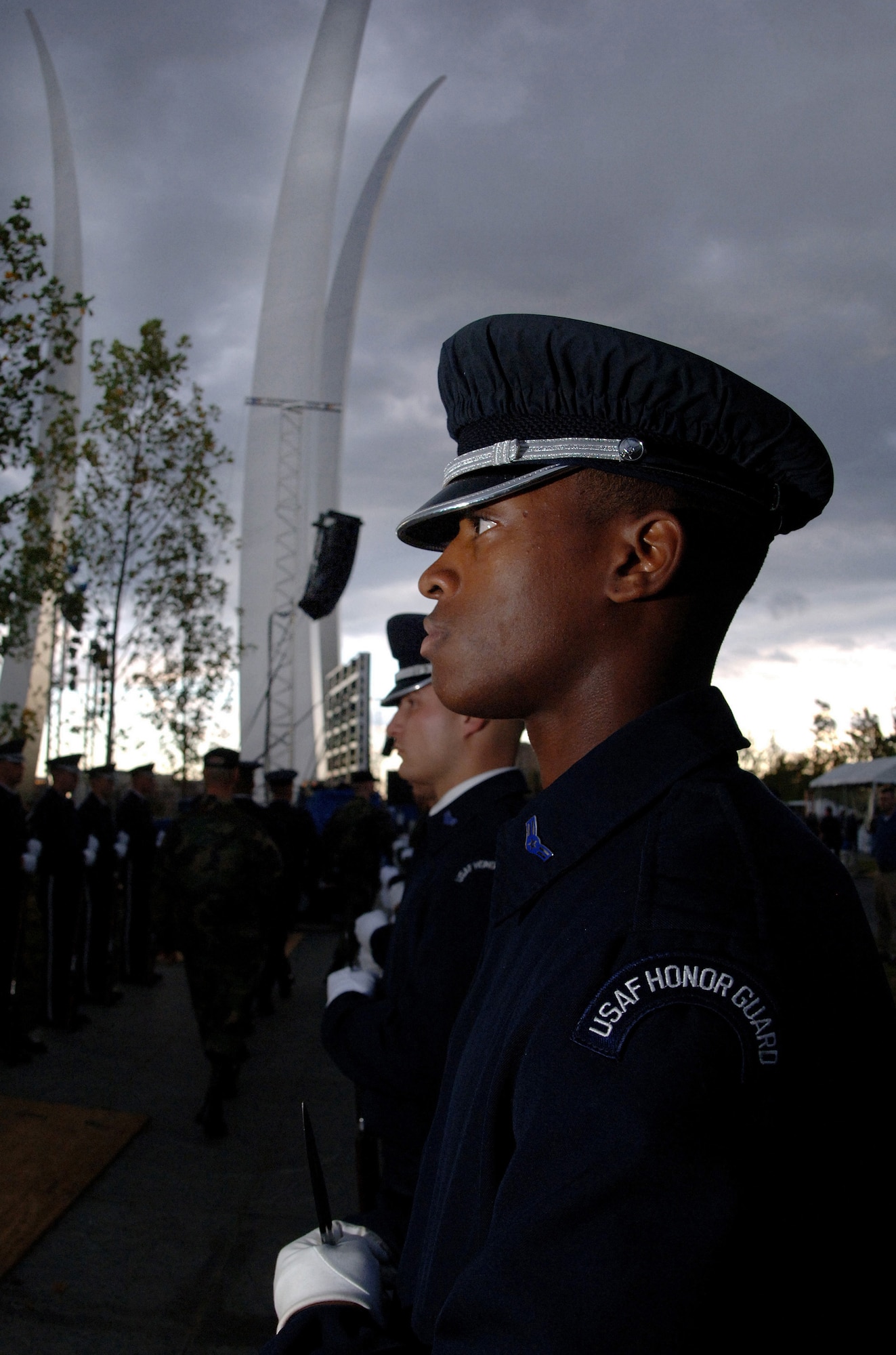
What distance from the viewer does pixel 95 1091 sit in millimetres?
5586

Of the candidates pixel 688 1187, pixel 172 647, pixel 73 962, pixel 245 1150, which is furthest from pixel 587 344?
pixel 172 647

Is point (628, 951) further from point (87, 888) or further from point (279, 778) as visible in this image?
point (279, 778)

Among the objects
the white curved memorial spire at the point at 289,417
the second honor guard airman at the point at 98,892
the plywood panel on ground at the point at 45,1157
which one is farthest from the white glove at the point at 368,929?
the white curved memorial spire at the point at 289,417

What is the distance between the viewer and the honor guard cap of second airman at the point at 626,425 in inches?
39.9

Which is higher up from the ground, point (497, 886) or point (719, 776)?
point (719, 776)

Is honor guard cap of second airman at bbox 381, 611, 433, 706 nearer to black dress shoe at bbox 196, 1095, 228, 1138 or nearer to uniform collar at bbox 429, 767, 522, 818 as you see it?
uniform collar at bbox 429, 767, 522, 818

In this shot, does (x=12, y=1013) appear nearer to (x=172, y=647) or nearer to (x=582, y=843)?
(x=582, y=843)

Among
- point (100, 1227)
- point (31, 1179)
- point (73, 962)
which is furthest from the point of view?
point (73, 962)

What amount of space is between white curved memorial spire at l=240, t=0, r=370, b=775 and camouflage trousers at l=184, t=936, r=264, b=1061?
33041 mm

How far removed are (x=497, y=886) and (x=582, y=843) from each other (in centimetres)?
17

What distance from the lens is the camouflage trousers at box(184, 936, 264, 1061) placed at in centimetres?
553

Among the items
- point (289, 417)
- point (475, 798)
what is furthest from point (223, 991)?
point (289, 417)

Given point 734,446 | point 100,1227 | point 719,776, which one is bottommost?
point 100,1227

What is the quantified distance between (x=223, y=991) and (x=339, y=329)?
53.9m
